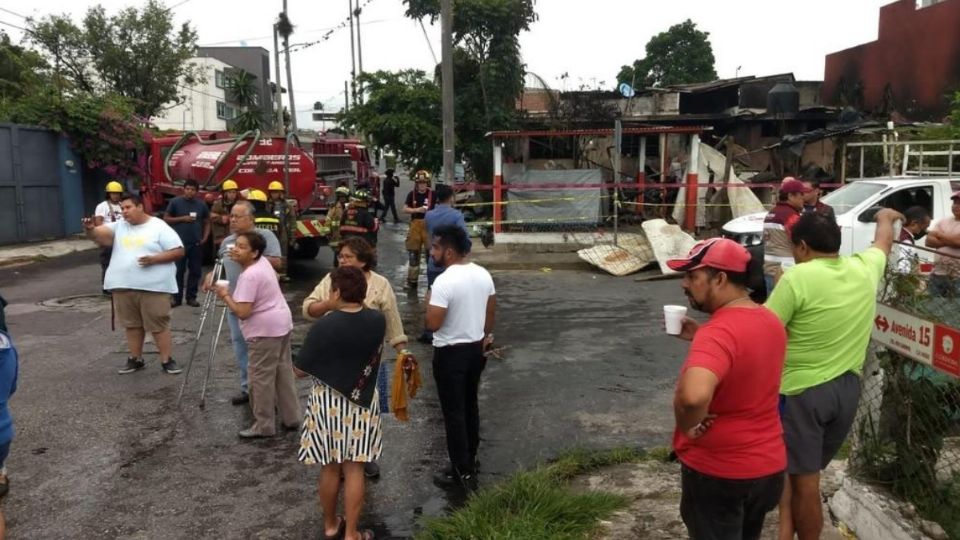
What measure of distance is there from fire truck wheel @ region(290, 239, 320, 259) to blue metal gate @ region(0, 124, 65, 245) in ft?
24.3

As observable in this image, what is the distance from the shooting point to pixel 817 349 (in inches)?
128

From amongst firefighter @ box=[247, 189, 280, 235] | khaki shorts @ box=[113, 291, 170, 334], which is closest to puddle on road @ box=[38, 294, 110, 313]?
firefighter @ box=[247, 189, 280, 235]

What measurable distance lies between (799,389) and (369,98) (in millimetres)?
18845

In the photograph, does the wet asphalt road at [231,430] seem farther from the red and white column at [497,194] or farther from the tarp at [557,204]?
the tarp at [557,204]

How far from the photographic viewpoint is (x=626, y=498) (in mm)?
4211

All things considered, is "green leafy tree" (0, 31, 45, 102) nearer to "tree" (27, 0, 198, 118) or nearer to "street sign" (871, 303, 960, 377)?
"tree" (27, 0, 198, 118)

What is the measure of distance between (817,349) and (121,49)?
35.5 m

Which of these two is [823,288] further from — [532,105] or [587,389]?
[532,105]

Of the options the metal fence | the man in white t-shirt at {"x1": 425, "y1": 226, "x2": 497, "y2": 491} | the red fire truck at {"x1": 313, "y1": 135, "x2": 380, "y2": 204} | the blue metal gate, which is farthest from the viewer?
the blue metal gate

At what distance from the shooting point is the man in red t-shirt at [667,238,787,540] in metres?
2.41

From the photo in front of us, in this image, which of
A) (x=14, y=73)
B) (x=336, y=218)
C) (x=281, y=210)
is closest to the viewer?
(x=336, y=218)

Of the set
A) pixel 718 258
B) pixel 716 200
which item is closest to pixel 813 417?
pixel 718 258

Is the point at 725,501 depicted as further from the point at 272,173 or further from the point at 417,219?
the point at 272,173

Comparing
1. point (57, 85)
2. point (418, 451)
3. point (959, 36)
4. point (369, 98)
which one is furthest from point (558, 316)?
point (959, 36)
